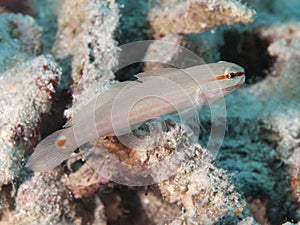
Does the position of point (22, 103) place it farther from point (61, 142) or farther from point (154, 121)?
point (154, 121)

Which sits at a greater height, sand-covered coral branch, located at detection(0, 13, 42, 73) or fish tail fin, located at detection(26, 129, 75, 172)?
sand-covered coral branch, located at detection(0, 13, 42, 73)

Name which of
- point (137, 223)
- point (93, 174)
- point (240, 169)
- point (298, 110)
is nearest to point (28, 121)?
point (93, 174)

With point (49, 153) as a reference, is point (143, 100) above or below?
above

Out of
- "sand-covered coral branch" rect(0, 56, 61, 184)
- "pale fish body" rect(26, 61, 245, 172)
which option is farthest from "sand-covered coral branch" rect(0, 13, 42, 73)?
"pale fish body" rect(26, 61, 245, 172)

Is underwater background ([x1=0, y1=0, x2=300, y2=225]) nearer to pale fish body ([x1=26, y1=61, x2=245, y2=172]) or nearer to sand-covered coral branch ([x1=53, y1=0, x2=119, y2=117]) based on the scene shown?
sand-covered coral branch ([x1=53, y1=0, x2=119, y2=117])

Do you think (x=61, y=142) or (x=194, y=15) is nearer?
(x=61, y=142)

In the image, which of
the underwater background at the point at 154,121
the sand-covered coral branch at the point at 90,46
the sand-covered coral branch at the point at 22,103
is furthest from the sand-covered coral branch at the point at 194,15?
the sand-covered coral branch at the point at 22,103

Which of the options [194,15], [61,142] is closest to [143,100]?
[61,142]
